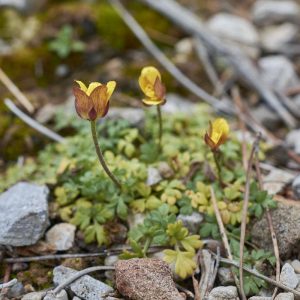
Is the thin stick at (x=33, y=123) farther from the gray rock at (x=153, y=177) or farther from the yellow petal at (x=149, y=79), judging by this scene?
the yellow petal at (x=149, y=79)

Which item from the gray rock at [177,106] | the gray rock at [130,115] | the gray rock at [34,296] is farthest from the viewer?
the gray rock at [177,106]

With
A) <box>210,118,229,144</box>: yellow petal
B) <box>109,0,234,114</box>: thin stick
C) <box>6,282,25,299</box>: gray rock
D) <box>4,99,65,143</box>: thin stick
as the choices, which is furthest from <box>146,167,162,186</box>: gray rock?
<box>109,0,234,114</box>: thin stick

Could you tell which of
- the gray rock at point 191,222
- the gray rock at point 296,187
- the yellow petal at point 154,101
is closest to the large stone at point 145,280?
the gray rock at point 191,222

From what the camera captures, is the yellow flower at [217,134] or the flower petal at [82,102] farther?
the yellow flower at [217,134]

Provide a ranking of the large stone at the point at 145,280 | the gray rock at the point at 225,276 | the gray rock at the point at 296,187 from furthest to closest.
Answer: the gray rock at the point at 296,187, the gray rock at the point at 225,276, the large stone at the point at 145,280

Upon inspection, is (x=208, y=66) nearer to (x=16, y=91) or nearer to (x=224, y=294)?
(x=16, y=91)

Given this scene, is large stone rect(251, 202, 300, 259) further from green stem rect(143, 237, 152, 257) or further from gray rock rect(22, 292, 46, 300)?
gray rock rect(22, 292, 46, 300)

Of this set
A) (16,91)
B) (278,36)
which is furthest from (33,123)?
(278,36)
